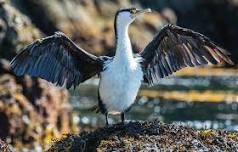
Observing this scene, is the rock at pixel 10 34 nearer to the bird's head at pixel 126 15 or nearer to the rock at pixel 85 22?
the bird's head at pixel 126 15

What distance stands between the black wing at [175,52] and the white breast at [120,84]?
979mm

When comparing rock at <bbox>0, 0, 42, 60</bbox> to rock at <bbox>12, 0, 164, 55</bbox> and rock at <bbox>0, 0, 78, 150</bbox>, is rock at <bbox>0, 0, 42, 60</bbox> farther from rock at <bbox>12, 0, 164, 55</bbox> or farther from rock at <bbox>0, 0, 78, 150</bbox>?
rock at <bbox>12, 0, 164, 55</bbox>

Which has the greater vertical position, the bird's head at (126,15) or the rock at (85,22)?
the rock at (85,22)

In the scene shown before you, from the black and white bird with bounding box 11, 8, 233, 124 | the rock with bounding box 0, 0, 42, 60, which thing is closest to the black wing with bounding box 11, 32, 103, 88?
the black and white bird with bounding box 11, 8, 233, 124

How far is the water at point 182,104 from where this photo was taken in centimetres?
3534

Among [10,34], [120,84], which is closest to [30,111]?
[10,34]

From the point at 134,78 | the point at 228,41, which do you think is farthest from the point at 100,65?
the point at 228,41

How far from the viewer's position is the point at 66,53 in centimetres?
1540


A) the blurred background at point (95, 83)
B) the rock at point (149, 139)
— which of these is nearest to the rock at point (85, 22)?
the blurred background at point (95, 83)

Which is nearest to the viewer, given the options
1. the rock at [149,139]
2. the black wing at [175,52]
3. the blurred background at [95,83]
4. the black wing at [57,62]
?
the rock at [149,139]

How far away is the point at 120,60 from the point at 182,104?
87.6 ft

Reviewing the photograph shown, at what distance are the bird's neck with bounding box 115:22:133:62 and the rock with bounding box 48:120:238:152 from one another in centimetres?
140

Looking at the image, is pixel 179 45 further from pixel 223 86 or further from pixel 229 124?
pixel 223 86

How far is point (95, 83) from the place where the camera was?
50562 mm
